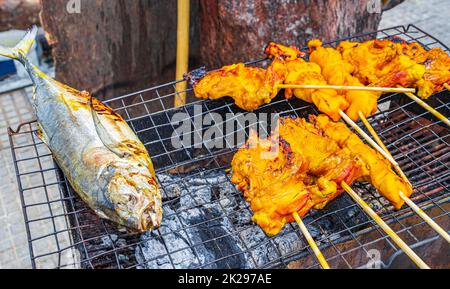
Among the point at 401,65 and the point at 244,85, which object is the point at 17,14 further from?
the point at 401,65

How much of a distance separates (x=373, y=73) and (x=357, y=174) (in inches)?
48.9

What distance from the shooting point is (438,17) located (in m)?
8.79

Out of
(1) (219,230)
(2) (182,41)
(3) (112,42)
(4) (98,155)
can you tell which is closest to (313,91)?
(1) (219,230)

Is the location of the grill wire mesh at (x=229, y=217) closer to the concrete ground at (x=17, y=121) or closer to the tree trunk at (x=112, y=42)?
the concrete ground at (x=17, y=121)

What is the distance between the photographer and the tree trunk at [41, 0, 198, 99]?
18.0ft

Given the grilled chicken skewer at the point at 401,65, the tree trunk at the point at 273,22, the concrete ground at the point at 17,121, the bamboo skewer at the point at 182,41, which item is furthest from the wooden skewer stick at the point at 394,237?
the concrete ground at the point at 17,121

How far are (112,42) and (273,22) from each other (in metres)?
2.07

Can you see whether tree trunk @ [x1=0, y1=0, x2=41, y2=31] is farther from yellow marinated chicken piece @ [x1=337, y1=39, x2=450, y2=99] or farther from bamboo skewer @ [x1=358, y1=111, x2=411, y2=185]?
bamboo skewer @ [x1=358, y1=111, x2=411, y2=185]

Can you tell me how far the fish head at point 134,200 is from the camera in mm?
3100

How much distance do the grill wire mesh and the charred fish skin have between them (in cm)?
19

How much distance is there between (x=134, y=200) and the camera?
10.2ft

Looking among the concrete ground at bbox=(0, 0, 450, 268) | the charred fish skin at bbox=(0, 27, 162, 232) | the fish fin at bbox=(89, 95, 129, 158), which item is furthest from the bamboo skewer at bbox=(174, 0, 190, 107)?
the concrete ground at bbox=(0, 0, 450, 268)
